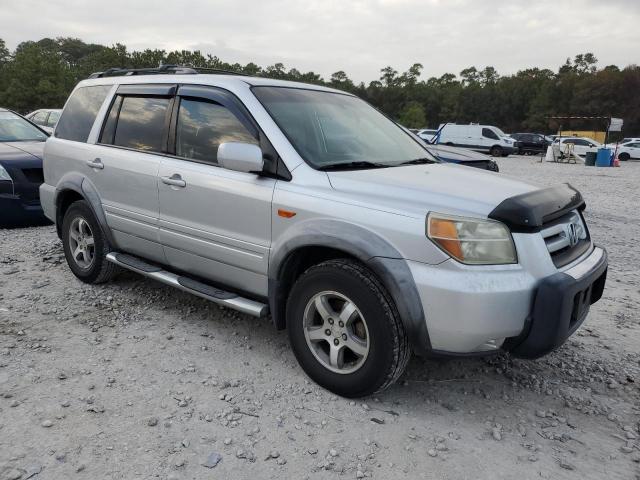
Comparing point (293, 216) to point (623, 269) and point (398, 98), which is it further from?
point (398, 98)

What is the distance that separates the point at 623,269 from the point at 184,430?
17.3 feet

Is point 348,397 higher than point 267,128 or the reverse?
the reverse

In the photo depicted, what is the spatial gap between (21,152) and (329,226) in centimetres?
607

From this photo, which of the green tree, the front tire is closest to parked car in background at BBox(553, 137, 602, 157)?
the front tire

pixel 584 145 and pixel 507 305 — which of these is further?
pixel 584 145

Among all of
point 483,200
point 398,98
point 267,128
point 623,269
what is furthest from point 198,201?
point 398,98

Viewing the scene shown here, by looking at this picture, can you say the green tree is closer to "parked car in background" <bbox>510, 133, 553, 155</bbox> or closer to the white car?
"parked car in background" <bbox>510, 133, 553, 155</bbox>

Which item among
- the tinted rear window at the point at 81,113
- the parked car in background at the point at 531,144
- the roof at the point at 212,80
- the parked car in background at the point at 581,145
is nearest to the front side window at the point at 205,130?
the roof at the point at 212,80

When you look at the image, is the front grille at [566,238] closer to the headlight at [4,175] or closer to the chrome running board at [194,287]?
the chrome running board at [194,287]

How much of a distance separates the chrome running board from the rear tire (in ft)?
0.69

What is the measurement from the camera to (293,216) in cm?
305

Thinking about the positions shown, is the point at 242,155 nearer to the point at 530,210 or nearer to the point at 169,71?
the point at 530,210

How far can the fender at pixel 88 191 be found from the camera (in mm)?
4405

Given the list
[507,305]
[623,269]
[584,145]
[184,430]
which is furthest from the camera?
[584,145]
